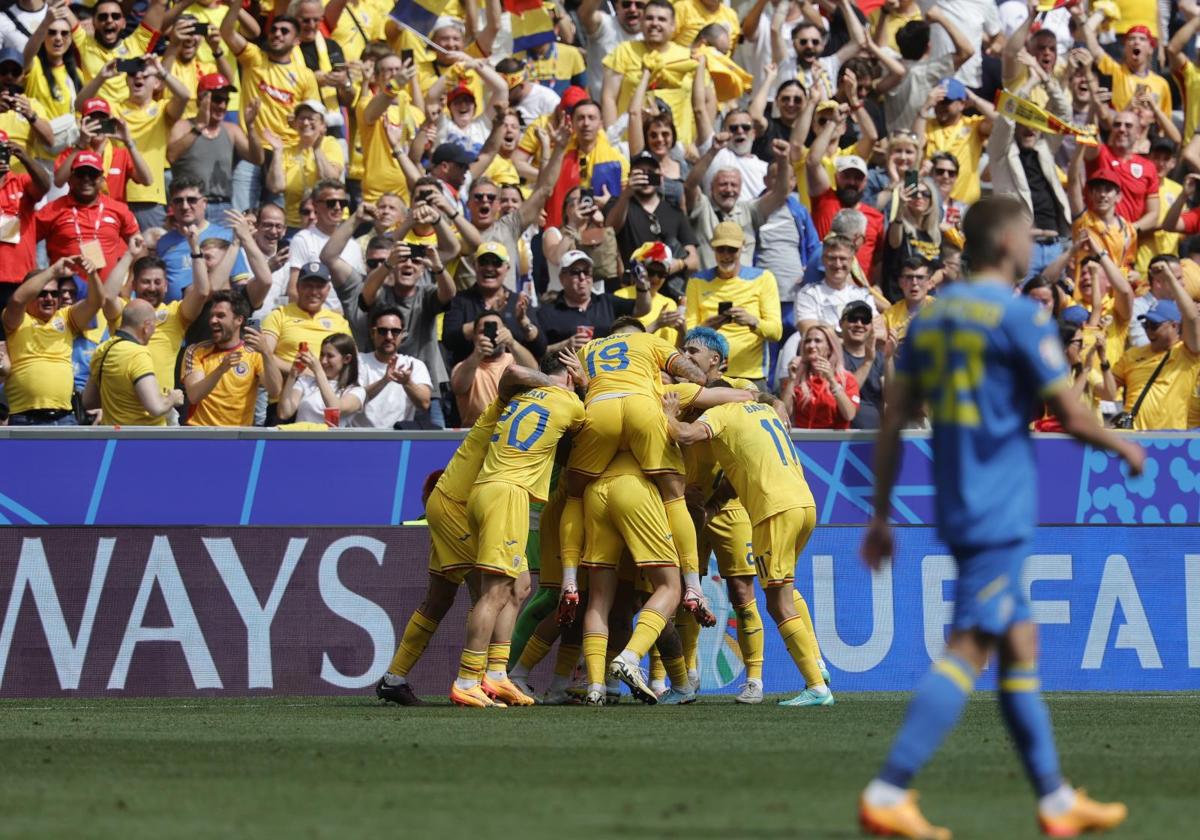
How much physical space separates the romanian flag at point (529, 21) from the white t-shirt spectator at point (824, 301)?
4892 mm

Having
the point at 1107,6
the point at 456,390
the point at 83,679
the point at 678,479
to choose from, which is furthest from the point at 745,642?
the point at 1107,6

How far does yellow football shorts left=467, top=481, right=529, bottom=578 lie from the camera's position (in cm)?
1206

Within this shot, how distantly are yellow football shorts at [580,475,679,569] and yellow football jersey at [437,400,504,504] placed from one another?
0.75 metres

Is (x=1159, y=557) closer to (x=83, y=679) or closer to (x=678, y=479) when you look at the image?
(x=678, y=479)

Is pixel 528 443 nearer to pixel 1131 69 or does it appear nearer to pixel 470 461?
pixel 470 461

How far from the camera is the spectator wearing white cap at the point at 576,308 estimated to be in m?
16.0

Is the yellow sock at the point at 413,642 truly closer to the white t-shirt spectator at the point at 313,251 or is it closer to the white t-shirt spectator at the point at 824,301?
the white t-shirt spectator at the point at 313,251

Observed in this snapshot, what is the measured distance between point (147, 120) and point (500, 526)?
24.3 ft

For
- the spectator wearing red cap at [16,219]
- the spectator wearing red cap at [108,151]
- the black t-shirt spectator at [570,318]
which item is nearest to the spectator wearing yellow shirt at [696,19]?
the black t-shirt spectator at [570,318]

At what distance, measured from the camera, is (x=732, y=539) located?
1340cm

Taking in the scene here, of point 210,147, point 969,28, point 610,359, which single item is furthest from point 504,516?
point 969,28

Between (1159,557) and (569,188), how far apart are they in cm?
649

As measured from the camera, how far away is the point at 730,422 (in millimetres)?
12758

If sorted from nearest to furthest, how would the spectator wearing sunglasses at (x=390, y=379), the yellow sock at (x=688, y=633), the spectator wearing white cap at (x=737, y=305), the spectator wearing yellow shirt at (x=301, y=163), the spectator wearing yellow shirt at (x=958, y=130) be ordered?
the yellow sock at (x=688, y=633) → the spectator wearing sunglasses at (x=390, y=379) → the spectator wearing white cap at (x=737, y=305) → the spectator wearing yellow shirt at (x=301, y=163) → the spectator wearing yellow shirt at (x=958, y=130)
